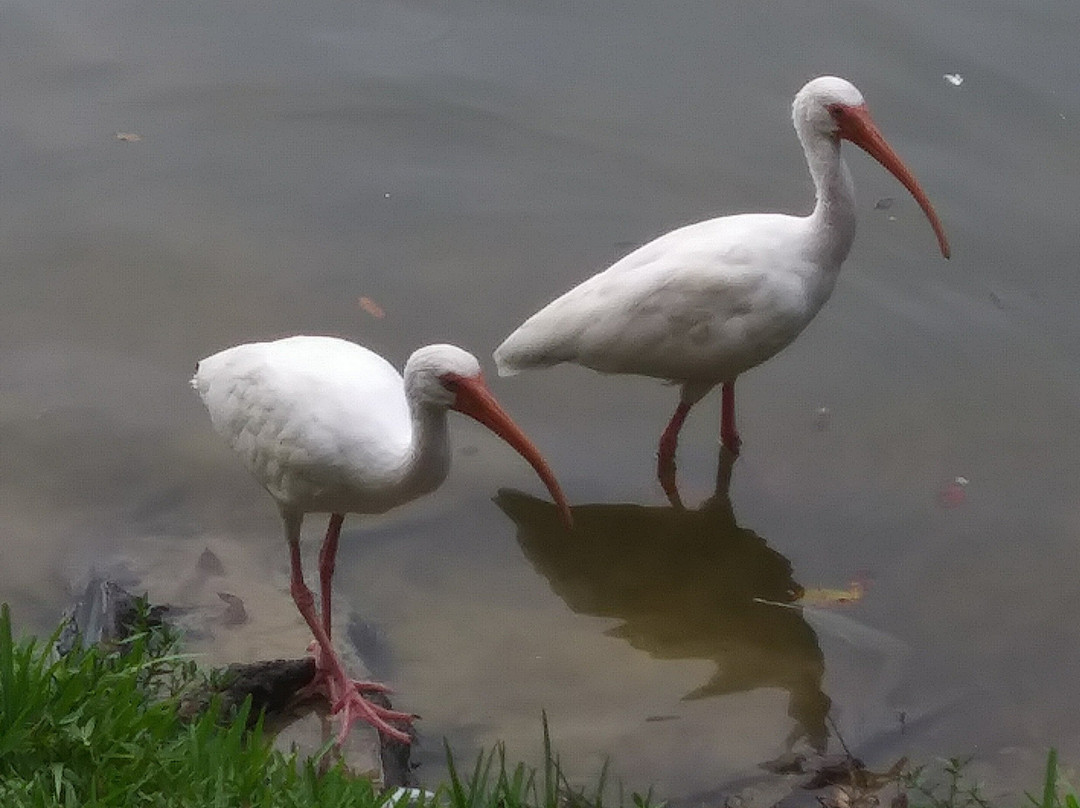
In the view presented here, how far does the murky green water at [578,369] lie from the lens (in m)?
5.34

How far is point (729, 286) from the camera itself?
5.48 meters

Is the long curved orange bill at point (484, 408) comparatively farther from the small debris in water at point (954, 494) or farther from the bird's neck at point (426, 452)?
the small debris in water at point (954, 494)

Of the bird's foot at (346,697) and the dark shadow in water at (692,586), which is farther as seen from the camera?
the dark shadow in water at (692,586)

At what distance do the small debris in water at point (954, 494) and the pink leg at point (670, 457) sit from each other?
38.9 inches

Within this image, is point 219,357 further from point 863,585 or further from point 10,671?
point 863,585

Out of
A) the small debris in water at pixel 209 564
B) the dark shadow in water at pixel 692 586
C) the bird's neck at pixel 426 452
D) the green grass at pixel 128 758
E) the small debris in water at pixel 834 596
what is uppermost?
the bird's neck at pixel 426 452

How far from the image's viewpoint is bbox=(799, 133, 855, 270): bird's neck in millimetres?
5609

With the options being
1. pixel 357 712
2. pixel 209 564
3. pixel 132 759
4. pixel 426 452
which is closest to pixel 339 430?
pixel 426 452

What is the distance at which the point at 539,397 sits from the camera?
6551 millimetres

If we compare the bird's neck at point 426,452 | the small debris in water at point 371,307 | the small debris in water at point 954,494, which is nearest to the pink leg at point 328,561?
the bird's neck at point 426,452

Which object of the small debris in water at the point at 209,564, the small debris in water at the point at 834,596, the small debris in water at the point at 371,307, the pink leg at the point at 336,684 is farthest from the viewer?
the small debris in water at the point at 371,307

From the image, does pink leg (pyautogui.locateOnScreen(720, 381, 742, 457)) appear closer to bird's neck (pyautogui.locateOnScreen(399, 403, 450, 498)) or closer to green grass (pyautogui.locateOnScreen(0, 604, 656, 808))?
bird's neck (pyautogui.locateOnScreen(399, 403, 450, 498))

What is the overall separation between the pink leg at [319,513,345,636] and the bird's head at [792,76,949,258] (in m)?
2.12

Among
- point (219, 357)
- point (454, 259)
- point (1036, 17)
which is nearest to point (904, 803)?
point (219, 357)
